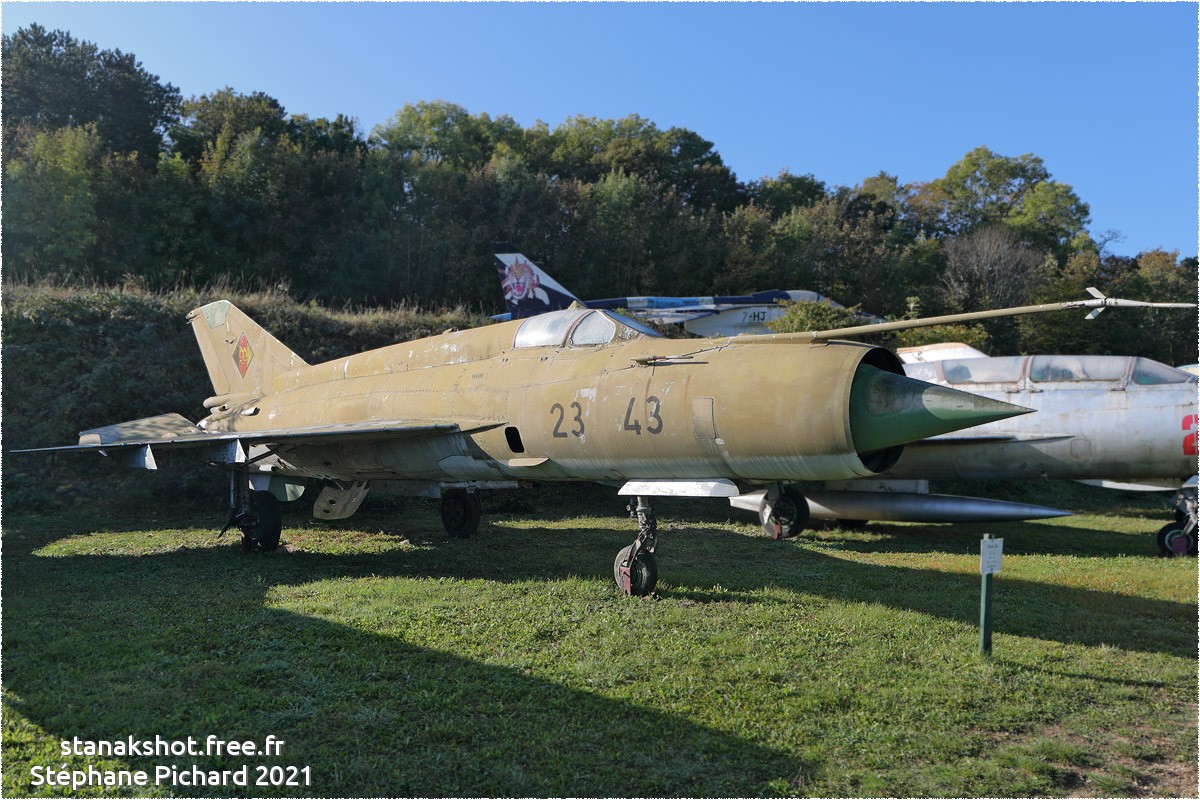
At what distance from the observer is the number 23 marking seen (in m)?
7.64

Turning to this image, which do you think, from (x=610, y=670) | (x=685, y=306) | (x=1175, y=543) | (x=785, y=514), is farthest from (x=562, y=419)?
(x=685, y=306)

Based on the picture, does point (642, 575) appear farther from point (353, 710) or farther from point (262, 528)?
point (262, 528)

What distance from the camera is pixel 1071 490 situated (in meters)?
20.5

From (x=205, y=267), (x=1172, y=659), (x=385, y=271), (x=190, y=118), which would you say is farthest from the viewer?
(x=190, y=118)

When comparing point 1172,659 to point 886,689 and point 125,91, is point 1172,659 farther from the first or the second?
point 125,91

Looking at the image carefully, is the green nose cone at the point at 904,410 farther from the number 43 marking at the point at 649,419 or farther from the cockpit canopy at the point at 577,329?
the cockpit canopy at the point at 577,329

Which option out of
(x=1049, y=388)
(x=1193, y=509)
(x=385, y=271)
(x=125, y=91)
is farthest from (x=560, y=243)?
(x=1193, y=509)

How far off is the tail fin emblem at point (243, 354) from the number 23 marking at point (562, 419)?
7.73 metres

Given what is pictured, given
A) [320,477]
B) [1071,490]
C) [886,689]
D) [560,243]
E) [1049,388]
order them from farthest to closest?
[560,243] → [1071,490] → [1049,388] → [320,477] → [886,689]

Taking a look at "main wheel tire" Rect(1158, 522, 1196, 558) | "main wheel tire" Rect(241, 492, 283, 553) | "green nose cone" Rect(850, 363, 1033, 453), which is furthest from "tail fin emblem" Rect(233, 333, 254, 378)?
"main wheel tire" Rect(1158, 522, 1196, 558)

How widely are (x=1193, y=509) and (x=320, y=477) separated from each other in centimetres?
1261

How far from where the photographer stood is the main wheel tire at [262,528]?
1062 cm

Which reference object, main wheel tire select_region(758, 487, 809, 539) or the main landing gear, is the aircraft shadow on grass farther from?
the main landing gear

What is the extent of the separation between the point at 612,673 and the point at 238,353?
411 inches
